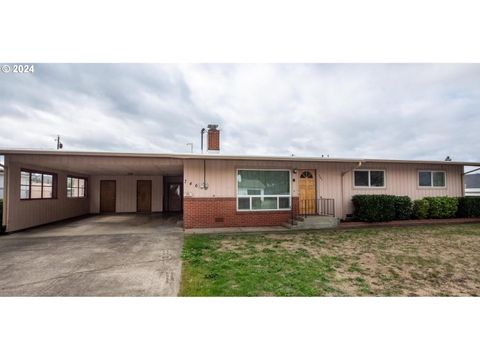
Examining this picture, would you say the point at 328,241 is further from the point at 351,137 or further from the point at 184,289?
the point at 351,137

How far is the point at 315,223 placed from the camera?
29.1 feet

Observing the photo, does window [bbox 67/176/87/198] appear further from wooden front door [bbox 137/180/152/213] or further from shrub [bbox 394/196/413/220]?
shrub [bbox 394/196/413/220]

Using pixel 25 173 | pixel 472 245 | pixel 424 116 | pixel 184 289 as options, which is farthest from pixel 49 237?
pixel 424 116

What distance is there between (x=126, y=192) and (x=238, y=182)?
894 centimetres

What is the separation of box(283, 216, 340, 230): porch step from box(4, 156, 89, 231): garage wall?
31.8ft

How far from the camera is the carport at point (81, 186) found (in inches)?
305

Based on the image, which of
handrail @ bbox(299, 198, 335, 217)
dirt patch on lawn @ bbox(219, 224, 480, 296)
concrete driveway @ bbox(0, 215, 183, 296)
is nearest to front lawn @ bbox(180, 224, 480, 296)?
dirt patch on lawn @ bbox(219, 224, 480, 296)

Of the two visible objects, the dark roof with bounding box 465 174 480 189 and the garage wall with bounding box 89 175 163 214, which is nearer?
the garage wall with bounding box 89 175 163 214

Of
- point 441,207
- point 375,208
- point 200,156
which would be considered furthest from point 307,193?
point 441,207

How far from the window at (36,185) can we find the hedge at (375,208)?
42.5ft

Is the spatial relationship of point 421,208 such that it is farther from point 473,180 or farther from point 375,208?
point 473,180

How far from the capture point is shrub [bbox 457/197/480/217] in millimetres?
10531

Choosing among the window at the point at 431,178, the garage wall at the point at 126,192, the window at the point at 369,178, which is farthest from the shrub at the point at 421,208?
the garage wall at the point at 126,192

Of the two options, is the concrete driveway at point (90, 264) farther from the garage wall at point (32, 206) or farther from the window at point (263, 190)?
the window at point (263, 190)
